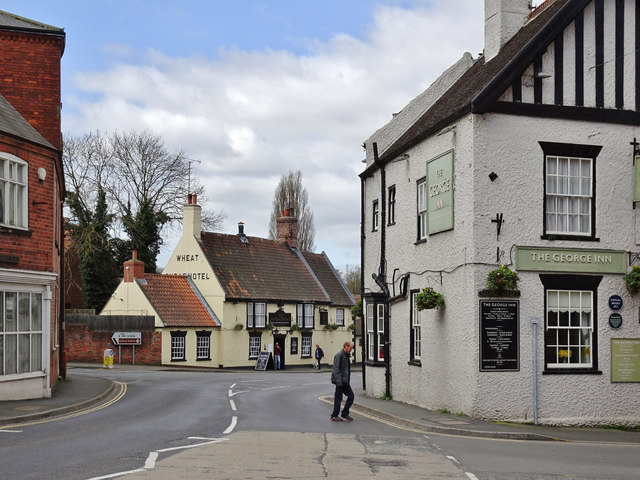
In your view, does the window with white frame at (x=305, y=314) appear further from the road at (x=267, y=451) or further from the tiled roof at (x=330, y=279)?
the road at (x=267, y=451)

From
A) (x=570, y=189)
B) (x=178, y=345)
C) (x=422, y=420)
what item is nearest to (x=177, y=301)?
(x=178, y=345)

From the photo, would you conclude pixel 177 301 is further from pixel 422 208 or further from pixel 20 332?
pixel 422 208

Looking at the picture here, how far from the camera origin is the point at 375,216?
27.1 m

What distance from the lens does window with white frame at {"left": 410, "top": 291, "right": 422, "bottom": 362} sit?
22167 mm

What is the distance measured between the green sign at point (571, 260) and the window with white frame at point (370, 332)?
7.70m

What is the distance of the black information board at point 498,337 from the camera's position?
18.3 meters

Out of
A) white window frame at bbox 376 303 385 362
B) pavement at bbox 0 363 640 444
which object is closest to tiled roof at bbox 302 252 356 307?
white window frame at bbox 376 303 385 362

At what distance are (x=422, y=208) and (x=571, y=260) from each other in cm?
463

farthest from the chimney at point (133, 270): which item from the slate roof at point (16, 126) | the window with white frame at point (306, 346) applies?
the slate roof at point (16, 126)

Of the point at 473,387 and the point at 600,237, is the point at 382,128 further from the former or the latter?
the point at 473,387

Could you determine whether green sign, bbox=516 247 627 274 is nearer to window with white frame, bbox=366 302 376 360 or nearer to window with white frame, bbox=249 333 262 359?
window with white frame, bbox=366 302 376 360

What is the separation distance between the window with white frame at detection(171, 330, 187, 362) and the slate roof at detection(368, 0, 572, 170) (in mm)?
26895

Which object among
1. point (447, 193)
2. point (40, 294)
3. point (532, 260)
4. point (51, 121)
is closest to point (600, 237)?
point (532, 260)

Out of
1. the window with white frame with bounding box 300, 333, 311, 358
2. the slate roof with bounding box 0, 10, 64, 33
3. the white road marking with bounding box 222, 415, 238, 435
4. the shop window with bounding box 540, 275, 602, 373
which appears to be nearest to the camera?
the white road marking with bounding box 222, 415, 238, 435
